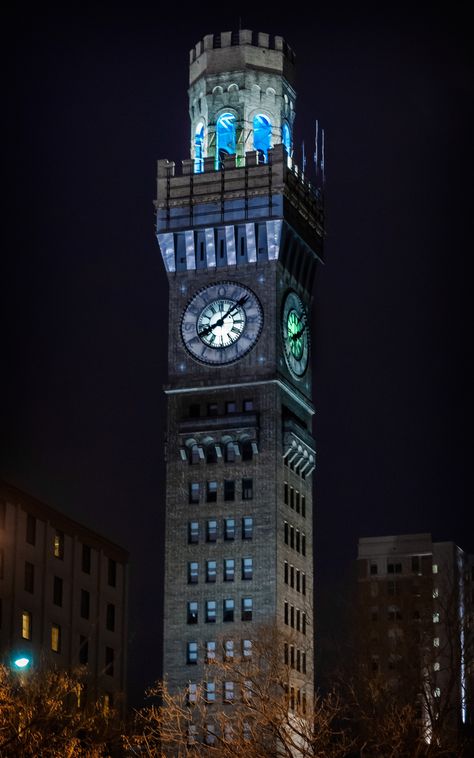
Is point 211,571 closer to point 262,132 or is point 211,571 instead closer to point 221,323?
point 221,323

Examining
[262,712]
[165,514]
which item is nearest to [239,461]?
[165,514]

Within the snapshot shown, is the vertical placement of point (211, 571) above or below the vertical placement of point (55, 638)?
above

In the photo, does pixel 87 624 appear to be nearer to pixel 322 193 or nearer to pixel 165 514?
pixel 165 514

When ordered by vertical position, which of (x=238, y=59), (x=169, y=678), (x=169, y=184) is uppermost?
(x=238, y=59)

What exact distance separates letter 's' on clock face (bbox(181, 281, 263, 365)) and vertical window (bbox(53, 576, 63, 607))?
24.1 metres

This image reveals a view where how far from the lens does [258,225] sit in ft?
503

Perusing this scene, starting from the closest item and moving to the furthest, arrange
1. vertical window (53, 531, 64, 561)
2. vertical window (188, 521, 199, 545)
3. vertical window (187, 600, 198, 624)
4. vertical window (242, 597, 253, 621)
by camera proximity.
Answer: vertical window (242, 597, 253, 621)
vertical window (187, 600, 198, 624)
vertical window (188, 521, 199, 545)
vertical window (53, 531, 64, 561)

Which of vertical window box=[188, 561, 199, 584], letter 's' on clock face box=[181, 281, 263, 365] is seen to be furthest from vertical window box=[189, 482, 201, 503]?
letter 's' on clock face box=[181, 281, 263, 365]

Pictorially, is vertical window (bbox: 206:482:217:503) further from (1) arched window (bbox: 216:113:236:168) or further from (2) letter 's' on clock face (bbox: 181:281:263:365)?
(1) arched window (bbox: 216:113:236:168)

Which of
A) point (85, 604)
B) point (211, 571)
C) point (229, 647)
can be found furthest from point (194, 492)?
point (85, 604)

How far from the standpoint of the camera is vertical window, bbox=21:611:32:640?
15325cm

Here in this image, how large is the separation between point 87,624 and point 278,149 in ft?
149

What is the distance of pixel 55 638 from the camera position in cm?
15900

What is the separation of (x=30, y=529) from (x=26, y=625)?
8.27m
